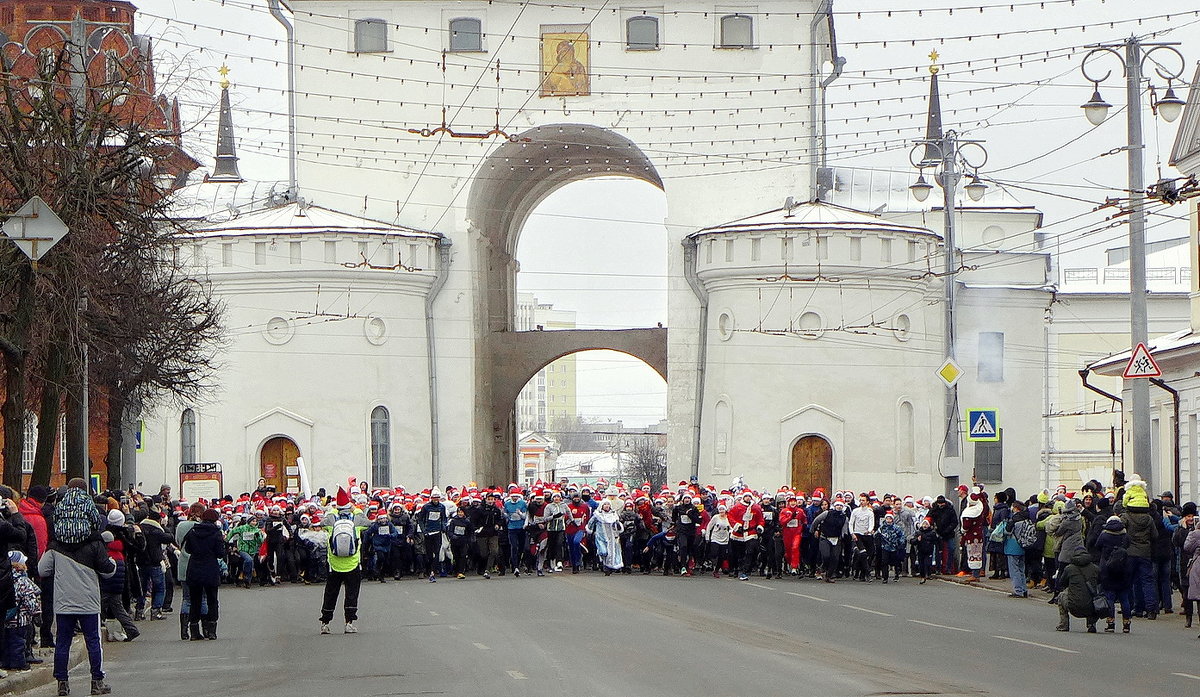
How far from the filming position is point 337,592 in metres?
20.5

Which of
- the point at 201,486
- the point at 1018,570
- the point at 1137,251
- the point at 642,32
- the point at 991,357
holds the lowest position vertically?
the point at 1018,570

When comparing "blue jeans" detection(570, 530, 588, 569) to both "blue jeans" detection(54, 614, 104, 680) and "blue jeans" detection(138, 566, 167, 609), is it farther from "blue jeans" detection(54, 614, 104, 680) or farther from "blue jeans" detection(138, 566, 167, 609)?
"blue jeans" detection(54, 614, 104, 680)

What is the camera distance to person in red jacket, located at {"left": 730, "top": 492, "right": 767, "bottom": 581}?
107 feet

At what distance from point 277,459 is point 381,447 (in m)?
3.05

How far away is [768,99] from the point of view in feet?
177

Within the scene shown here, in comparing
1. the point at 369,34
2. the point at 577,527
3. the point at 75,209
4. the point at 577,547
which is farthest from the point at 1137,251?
the point at 369,34

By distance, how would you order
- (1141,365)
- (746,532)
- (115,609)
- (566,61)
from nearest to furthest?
1. (115,609)
2. (1141,365)
3. (746,532)
4. (566,61)

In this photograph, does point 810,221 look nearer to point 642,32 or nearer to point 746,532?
point 642,32

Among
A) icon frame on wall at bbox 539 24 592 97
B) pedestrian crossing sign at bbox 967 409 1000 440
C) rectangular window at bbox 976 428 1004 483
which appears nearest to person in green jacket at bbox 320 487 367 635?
pedestrian crossing sign at bbox 967 409 1000 440

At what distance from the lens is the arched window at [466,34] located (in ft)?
177

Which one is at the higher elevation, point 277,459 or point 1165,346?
point 1165,346

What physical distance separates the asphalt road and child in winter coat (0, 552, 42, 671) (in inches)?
16.3

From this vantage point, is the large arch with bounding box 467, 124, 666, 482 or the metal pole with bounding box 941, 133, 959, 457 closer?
the metal pole with bounding box 941, 133, 959, 457

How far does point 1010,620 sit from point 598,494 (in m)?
16.7
